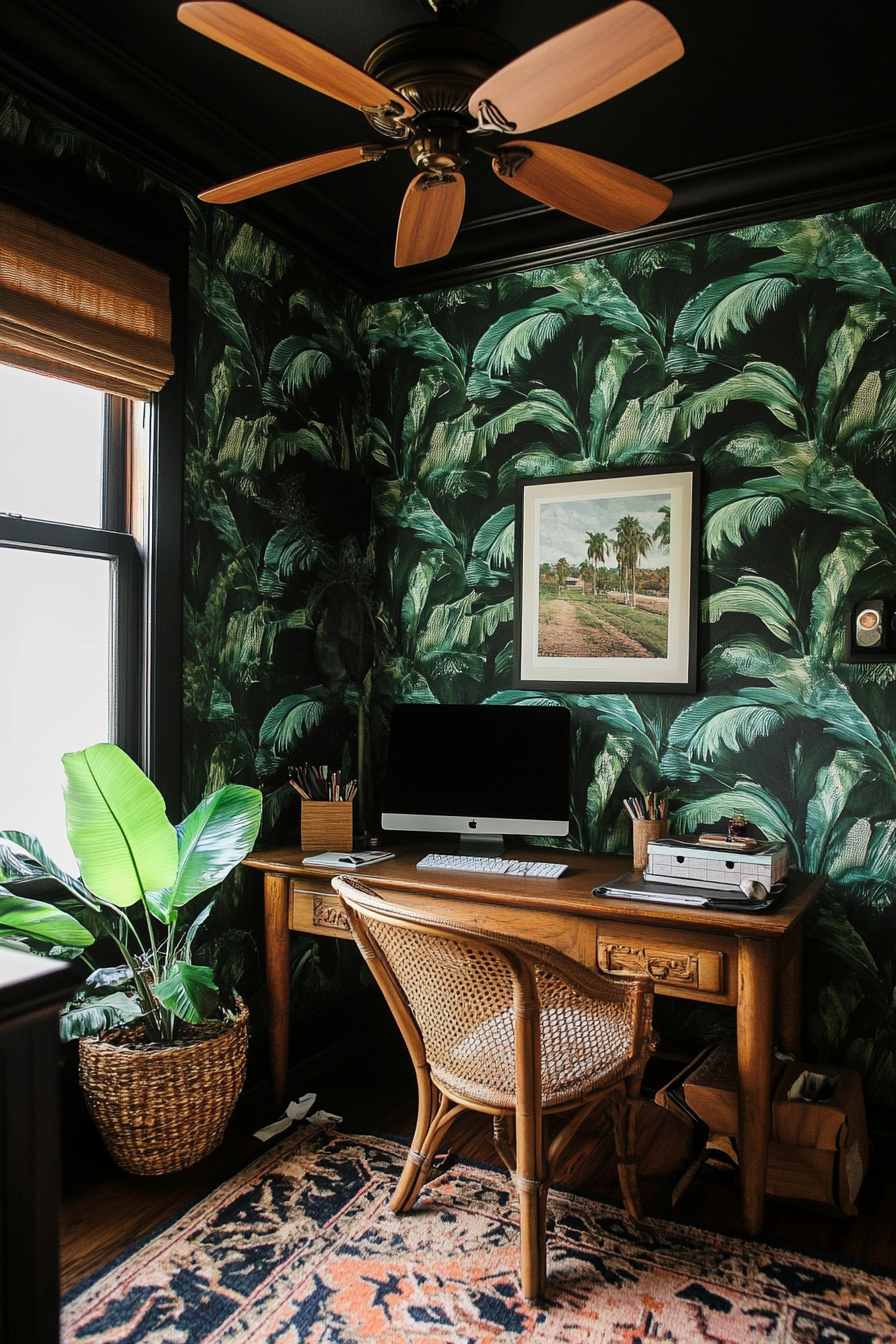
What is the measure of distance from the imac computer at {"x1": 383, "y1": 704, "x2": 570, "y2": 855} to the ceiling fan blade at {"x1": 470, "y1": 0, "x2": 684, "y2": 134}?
1.75m

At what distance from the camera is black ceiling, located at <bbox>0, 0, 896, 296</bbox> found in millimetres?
2203

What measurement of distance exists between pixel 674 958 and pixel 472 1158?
2.66ft

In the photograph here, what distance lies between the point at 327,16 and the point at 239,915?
241cm

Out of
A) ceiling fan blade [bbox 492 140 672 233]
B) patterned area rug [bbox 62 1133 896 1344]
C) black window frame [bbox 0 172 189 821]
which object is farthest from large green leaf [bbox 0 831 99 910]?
ceiling fan blade [bbox 492 140 672 233]

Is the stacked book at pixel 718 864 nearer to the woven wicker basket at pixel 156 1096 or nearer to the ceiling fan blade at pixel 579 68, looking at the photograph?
the woven wicker basket at pixel 156 1096

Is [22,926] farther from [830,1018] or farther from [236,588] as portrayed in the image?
[830,1018]

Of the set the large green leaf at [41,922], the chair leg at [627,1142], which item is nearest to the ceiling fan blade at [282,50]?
the large green leaf at [41,922]

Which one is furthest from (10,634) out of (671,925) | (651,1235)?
(651,1235)

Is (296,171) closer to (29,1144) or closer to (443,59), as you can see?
(443,59)

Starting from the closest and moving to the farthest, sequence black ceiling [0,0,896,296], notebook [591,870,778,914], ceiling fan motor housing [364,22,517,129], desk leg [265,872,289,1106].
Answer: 1. ceiling fan motor housing [364,22,517,129]
2. black ceiling [0,0,896,296]
3. notebook [591,870,778,914]
4. desk leg [265,872,289,1106]

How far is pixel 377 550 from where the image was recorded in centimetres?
358

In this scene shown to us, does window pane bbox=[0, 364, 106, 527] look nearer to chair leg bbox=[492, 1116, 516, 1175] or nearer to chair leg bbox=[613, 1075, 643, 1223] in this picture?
chair leg bbox=[492, 1116, 516, 1175]

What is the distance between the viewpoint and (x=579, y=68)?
4.94 feet

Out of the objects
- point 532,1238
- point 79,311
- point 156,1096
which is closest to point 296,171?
point 79,311
